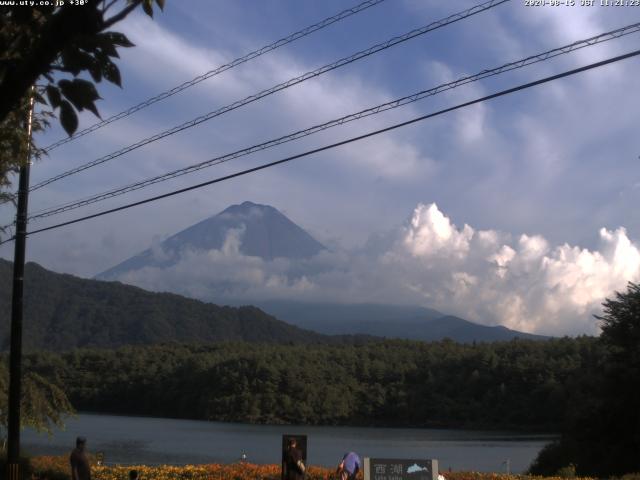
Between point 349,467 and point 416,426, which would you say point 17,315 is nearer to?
point 349,467

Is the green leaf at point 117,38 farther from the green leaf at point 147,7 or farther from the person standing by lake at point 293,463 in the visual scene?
the person standing by lake at point 293,463

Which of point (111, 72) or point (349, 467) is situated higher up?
point (111, 72)

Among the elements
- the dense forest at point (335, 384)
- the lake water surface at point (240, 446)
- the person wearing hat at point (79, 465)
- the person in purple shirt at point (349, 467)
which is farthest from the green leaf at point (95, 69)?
the dense forest at point (335, 384)

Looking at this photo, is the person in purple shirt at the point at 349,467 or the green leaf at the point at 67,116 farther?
the person in purple shirt at the point at 349,467

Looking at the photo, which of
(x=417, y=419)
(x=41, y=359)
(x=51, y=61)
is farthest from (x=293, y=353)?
(x=51, y=61)

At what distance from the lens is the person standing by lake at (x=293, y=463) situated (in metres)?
14.7

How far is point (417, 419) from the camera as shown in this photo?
3472 inches

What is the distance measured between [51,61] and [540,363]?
81086 mm

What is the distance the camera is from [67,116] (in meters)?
4.62

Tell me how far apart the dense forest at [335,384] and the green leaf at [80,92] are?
75504 millimetres

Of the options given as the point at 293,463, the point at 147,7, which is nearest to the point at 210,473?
the point at 293,463

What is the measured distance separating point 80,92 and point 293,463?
37.0ft

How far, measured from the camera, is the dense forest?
81.0m

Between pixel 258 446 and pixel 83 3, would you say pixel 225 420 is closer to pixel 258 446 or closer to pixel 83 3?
pixel 258 446
